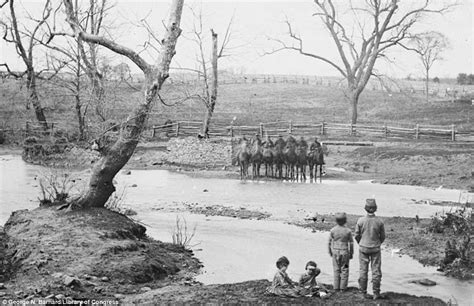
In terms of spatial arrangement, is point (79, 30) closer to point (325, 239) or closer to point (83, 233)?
point (83, 233)

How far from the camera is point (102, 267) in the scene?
11781 mm

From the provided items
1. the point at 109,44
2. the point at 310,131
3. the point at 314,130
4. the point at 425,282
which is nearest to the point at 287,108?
the point at 314,130

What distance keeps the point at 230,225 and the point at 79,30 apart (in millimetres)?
6617

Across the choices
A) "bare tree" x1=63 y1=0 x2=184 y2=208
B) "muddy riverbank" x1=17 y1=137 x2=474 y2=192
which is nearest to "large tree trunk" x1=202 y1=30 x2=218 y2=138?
"muddy riverbank" x1=17 y1=137 x2=474 y2=192

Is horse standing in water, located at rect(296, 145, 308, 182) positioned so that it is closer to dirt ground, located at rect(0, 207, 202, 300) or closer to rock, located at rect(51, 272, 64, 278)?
dirt ground, located at rect(0, 207, 202, 300)

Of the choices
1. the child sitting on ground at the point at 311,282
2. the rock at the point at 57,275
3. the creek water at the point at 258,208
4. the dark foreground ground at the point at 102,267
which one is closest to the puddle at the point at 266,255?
the creek water at the point at 258,208

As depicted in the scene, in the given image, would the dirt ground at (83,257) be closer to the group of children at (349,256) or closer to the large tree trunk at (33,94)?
the group of children at (349,256)

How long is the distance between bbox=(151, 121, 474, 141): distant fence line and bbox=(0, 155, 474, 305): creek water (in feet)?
41.7

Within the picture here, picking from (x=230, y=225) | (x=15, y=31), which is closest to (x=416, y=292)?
(x=230, y=225)

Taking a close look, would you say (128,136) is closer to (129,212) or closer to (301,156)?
(129,212)

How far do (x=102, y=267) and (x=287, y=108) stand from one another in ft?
187

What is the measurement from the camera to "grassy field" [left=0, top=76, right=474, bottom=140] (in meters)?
50.1

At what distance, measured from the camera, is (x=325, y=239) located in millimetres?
16438

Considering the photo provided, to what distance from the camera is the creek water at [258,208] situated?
13.0 meters
